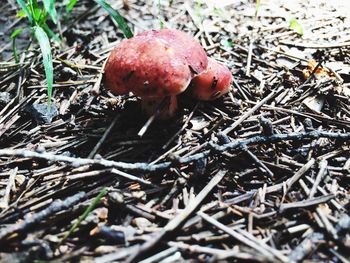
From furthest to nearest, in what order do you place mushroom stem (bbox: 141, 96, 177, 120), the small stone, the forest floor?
the small stone → mushroom stem (bbox: 141, 96, 177, 120) → the forest floor

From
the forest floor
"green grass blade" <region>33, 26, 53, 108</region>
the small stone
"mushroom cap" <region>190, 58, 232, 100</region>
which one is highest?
"green grass blade" <region>33, 26, 53, 108</region>

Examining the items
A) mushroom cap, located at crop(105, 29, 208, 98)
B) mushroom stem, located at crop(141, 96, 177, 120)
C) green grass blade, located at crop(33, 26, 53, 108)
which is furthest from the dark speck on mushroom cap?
green grass blade, located at crop(33, 26, 53, 108)

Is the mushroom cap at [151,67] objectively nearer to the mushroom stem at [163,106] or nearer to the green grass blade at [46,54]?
the mushroom stem at [163,106]

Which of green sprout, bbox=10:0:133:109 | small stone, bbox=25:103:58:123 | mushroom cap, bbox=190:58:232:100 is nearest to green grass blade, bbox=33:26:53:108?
green sprout, bbox=10:0:133:109

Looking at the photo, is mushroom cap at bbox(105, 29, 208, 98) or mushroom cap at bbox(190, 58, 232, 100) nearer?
mushroom cap at bbox(105, 29, 208, 98)

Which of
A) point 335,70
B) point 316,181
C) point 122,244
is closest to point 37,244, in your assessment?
point 122,244

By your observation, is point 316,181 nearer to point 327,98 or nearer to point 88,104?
point 327,98

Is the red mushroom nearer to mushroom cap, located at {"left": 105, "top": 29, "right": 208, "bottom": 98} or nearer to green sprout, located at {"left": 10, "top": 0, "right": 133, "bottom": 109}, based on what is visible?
mushroom cap, located at {"left": 105, "top": 29, "right": 208, "bottom": 98}

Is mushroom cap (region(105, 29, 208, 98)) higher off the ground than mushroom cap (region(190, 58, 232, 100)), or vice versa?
mushroom cap (region(105, 29, 208, 98))

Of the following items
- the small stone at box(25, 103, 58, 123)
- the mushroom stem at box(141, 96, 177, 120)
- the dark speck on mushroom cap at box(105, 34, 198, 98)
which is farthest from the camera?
the small stone at box(25, 103, 58, 123)
